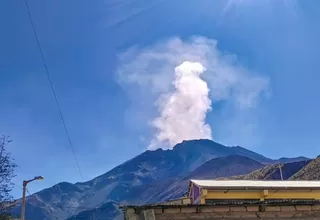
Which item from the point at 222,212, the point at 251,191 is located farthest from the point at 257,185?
the point at 222,212

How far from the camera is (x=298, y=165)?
173 m

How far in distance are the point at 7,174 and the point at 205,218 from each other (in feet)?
53.0

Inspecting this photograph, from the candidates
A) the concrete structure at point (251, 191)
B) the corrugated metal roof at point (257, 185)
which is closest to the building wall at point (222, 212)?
the concrete structure at point (251, 191)

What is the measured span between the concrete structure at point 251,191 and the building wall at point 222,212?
21.0ft

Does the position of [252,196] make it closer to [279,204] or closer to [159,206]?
[279,204]

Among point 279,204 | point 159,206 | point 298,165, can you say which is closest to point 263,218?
point 279,204

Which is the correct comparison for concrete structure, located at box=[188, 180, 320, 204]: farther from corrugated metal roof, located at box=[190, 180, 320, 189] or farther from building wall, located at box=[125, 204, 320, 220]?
building wall, located at box=[125, 204, 320, 220]

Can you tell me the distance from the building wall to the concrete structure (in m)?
6.42

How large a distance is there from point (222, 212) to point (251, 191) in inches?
320

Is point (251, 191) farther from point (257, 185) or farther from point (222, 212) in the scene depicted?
point (222, 212)

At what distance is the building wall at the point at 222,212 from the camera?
11.7 meters

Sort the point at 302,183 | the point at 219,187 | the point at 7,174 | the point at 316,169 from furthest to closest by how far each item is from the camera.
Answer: the point at 316,169
the point at 7,174
the point at 302,183
the point at 219,187

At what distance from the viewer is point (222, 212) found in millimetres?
11961

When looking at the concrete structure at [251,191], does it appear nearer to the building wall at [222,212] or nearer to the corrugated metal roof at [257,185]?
the corrugated metal roof at [257,185]
